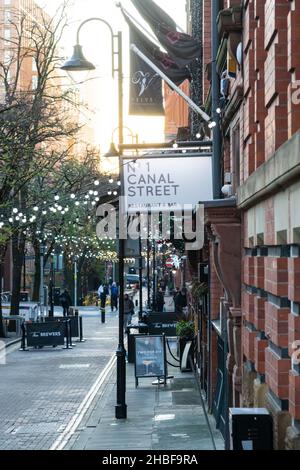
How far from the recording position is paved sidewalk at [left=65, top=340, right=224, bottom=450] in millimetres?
14531

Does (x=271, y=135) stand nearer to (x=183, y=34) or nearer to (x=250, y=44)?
(x=250, y=44)

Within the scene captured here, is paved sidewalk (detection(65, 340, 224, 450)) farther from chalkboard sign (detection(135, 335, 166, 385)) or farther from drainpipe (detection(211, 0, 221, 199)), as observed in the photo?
drainpipe (detection(211, 0, 221, 199))

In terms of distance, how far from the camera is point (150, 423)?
55.4 feet

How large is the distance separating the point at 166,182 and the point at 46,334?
17.2 m

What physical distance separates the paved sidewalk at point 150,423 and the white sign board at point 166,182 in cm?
384

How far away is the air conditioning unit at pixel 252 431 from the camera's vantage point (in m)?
8.38

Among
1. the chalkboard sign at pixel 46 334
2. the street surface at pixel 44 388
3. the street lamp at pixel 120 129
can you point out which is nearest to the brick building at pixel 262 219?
the street lamp at pixel 120 129

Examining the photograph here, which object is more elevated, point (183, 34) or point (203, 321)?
point (183, 34)

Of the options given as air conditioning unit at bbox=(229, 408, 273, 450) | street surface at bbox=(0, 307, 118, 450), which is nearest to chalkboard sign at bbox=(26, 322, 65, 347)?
street surface at bbox=(0, 307, 118, 450)

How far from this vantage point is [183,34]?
51.9 ft

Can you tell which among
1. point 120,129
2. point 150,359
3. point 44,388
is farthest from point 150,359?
point 120,129

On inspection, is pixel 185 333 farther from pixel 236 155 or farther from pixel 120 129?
pixel 236 155
